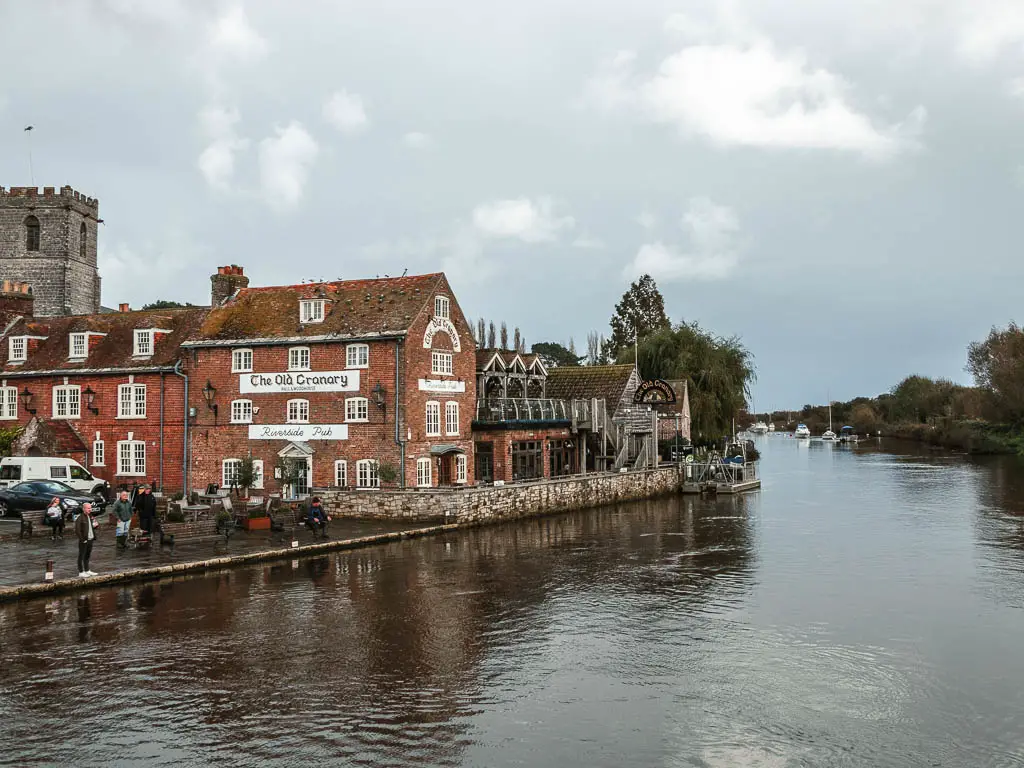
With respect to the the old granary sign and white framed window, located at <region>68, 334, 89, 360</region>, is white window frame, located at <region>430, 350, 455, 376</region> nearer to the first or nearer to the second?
the the old granary sign

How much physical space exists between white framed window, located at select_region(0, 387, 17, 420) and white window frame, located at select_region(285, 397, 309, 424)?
14.7 metres

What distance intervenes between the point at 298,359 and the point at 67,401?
40.5ft

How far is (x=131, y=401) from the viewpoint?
1583 inches

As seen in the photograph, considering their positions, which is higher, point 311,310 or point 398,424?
point 311,310

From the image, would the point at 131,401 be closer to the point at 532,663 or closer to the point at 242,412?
the point at 242,412

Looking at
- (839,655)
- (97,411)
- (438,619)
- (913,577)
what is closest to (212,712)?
(438,619)

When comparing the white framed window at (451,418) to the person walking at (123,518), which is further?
the white framed window at (451,418)

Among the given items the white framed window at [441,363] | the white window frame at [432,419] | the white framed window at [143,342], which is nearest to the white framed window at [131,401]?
the white framed window at [143,342]

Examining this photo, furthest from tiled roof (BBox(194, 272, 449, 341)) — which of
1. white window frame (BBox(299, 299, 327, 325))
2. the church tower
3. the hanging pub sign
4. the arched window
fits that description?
the arched window

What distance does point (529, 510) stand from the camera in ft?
128

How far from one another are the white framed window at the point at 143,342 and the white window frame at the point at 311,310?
797cm

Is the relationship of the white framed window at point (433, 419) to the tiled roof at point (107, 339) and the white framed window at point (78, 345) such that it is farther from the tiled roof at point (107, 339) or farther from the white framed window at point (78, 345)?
the white framed window at point (78, 345)

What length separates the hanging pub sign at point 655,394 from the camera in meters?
50.2

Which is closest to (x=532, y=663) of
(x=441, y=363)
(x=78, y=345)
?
(x=441, y=363)
